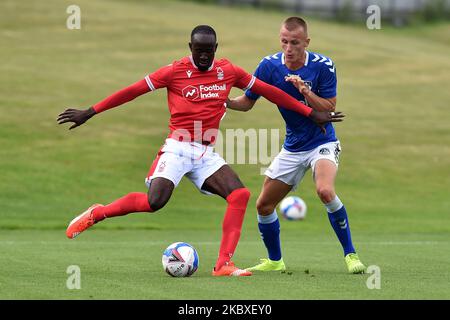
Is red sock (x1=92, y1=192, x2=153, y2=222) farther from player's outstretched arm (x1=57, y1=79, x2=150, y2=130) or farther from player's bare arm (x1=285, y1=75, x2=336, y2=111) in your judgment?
player's bare arm (x1=285, y1=75, x2=336, y2=111)

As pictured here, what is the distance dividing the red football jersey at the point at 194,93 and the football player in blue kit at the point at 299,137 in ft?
2.75

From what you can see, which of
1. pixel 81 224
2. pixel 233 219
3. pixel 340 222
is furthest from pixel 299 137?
pixel 81 224

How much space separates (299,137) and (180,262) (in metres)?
2.51

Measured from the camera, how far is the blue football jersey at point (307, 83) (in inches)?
531

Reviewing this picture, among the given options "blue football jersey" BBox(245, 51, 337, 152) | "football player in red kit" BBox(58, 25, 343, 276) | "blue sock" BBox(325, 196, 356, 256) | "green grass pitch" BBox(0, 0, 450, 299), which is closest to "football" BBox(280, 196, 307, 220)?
"green grass pitch" BBox(0, 0, 450, 299)

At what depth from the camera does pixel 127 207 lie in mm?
12656

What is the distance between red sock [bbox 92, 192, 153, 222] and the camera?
12555 millimetres

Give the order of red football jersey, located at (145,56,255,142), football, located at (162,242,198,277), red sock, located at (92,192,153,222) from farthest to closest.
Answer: red football jersey, located at (145,56,255,142), red sock, located at (92,192,153,222), football, located at (162,242,198,277)

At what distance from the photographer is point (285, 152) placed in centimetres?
1373

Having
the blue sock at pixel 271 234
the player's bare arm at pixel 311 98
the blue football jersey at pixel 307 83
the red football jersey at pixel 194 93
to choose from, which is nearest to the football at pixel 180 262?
the red football jersey at pixel 194 93

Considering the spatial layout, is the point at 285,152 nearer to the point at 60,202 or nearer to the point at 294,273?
the point at 294,273

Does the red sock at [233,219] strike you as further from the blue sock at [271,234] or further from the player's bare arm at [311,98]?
the player's bare arm at [311,98]

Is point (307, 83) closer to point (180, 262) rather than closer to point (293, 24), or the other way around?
point (293, 24)

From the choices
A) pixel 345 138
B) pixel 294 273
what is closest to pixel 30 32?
pixel 345 138
